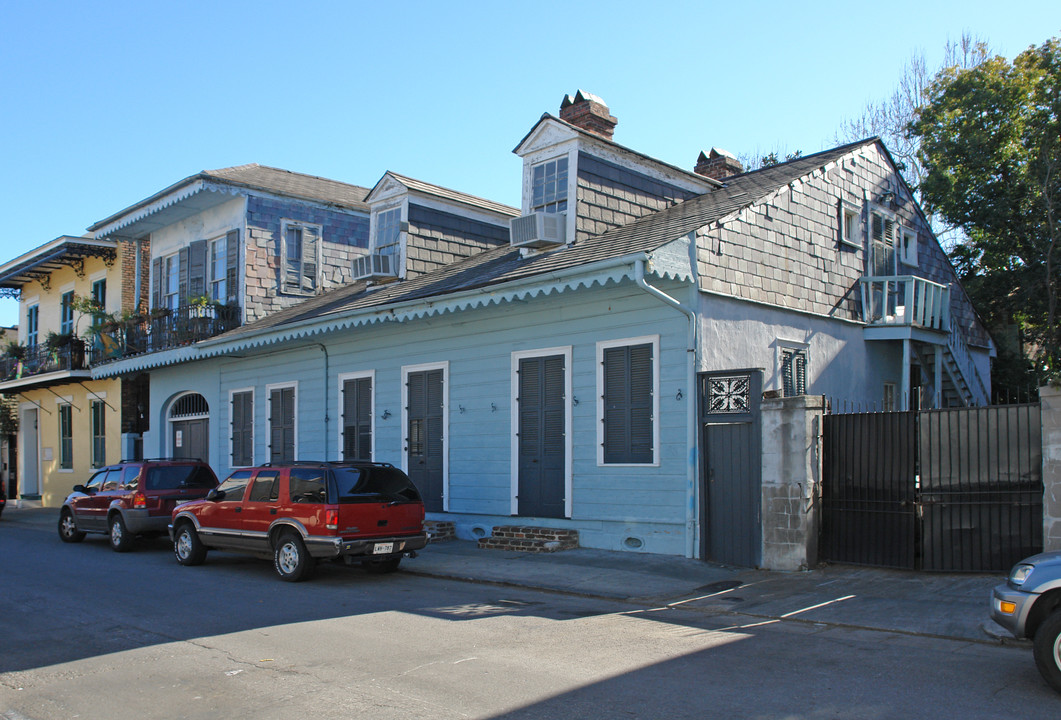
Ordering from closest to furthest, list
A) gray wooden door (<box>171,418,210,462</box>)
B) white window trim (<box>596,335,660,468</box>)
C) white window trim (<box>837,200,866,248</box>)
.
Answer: white window trim (<box>596,335,660,468</box>) → white window trim (<box>837,200,866,248</box>) → gray wooden door (<box>171,418,210,462</box>)

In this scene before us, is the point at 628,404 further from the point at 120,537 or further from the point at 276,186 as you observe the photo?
the point at 276,186

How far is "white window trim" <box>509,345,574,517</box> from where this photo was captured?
13547mm

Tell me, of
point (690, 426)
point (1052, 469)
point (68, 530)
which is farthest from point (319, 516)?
point (68, 530)

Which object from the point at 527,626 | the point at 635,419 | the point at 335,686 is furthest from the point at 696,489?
the point at 335,686

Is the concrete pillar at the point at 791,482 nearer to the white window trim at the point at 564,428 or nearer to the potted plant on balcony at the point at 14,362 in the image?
the white window trim at the point at 564,428

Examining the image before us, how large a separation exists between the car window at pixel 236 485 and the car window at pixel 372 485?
1.91 meters

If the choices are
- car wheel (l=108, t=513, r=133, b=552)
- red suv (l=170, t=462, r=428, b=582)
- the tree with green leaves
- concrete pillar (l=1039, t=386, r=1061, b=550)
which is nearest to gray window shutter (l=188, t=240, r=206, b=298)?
car wheel (l=108, t=513, r=133, b=552)

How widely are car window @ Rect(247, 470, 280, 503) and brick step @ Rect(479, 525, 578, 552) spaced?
3827 millimetres

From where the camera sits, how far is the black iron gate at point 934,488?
32.1 feet

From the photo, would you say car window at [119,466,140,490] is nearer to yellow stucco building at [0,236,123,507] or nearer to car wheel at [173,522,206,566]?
car wheel at [173,522,206,566]

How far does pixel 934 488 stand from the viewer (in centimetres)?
1035

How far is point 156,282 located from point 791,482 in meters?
20.2

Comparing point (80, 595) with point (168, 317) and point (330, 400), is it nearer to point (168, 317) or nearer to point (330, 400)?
point (330, 400)

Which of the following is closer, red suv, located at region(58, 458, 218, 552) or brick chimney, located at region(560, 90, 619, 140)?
Result: red suv, located at region(58, 458, 218, 552)
